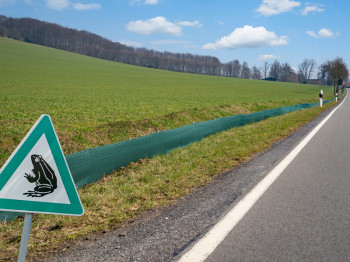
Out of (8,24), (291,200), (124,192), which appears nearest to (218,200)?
(291,200)

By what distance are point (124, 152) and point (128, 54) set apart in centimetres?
15040

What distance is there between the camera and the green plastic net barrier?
18.0 ft

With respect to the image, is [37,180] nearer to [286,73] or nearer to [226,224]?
[226,224]

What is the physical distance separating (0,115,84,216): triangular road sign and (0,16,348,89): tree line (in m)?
144

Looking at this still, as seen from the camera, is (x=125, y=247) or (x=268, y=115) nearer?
(x=125, y=247)

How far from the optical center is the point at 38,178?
2.59 metres

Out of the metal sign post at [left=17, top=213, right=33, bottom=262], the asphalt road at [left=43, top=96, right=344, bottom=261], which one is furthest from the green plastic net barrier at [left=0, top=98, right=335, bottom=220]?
the metal sign post at [left=17, top=213, right=33, bottom=262]

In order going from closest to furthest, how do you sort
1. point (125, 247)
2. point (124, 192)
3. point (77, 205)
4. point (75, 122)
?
point (77, 205)
point (125, 247)
point (124, 192)
point (75, 122)

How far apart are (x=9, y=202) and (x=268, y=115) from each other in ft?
52.5

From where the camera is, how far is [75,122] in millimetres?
13234

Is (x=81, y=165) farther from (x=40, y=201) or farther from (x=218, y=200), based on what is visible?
(x=40, y=201)

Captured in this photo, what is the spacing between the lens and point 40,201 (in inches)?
103

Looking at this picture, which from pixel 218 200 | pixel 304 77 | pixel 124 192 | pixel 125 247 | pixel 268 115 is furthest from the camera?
pixel 304 77

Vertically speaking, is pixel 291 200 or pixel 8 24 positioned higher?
pixel 8 24
